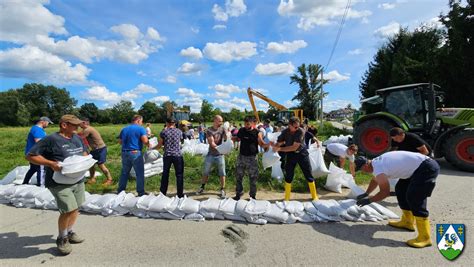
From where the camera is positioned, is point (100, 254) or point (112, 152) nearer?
→ point (100, 254)

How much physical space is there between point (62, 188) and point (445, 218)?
202 inches

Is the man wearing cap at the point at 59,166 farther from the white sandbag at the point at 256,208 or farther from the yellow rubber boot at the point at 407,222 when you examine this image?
the yellow rubber boot at the point at 407,222

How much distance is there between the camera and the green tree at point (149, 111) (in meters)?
75.1

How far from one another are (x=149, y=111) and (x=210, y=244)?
264 feet

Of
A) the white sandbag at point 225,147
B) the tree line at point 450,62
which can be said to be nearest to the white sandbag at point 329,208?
the white sandbag at point 225,147

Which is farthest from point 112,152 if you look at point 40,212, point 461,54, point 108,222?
point 461,54

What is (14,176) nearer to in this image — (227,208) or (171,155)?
(171,155)

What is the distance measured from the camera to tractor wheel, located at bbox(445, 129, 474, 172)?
672cm

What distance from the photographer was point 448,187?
17.6 feet

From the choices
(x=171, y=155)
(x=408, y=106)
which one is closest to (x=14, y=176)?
(x=171, y=155)

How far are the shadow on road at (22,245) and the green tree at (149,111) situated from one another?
72.0 m

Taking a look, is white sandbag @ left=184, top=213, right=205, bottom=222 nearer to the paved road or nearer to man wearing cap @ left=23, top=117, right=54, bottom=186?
the paved road

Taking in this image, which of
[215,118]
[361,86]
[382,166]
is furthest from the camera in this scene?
[361,86]

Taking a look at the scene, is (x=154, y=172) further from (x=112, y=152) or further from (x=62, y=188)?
(x=112, y=152)
